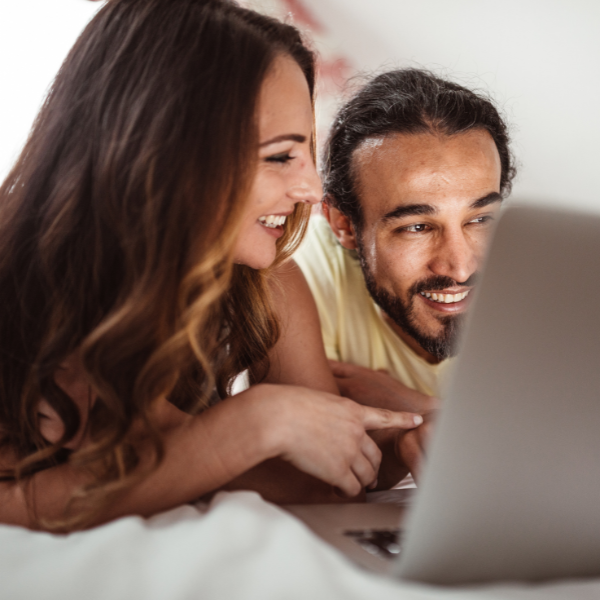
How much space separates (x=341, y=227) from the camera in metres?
1.49

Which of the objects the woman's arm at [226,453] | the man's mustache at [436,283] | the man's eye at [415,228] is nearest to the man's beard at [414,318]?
the man's mustache at [436,283]

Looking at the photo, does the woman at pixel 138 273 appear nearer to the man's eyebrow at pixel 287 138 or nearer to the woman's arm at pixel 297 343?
the man's eyebrow at pixel 287 138

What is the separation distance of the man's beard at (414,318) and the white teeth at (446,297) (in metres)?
0.02

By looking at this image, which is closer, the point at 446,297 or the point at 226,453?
the point at 226,453

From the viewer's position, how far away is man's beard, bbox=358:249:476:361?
4.34 ft

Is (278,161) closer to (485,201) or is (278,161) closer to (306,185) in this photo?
(306,185)

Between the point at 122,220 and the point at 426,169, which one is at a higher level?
the point at 426,169

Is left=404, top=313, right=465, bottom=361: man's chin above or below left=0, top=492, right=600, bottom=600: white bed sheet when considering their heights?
above

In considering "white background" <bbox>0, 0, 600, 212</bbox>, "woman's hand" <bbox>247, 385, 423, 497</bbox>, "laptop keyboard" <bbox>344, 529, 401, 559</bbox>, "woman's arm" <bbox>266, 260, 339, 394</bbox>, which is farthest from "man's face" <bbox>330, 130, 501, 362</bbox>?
"white background" <bbox>0, 0, 600, 212</bbox>

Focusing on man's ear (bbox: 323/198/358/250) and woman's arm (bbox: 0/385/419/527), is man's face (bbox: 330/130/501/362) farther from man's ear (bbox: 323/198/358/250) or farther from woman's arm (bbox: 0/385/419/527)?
woman's arm (bbox: 0/385/419/527)

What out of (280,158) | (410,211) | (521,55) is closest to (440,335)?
(410,211)

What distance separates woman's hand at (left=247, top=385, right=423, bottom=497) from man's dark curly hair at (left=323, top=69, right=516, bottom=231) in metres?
0.69

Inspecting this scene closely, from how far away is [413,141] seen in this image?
50.2 inches

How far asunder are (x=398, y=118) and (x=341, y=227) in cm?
30
